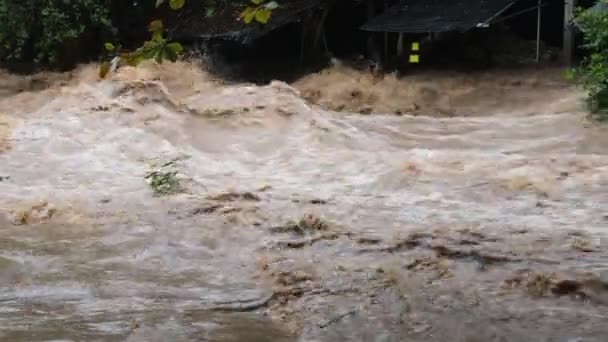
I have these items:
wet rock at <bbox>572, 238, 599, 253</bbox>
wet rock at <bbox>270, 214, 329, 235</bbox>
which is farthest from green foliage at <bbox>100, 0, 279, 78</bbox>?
wet rock at <bbox>270, 214, 329, 235</bbox>

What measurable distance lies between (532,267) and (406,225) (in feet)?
5.12

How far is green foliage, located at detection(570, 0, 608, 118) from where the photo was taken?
10.6 m

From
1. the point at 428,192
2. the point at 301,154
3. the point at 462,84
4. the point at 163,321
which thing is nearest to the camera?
the point at 163,321

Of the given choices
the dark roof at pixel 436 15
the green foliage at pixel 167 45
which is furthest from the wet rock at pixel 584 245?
the dark roof at pixel 436 15

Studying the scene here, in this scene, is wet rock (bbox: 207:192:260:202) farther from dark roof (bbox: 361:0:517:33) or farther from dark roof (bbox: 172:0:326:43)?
dark roof (bbox: 172:0:326:43)

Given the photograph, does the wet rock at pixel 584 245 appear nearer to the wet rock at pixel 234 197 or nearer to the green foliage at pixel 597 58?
the wet rock at pixel 234 197

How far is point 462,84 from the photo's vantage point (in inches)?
537

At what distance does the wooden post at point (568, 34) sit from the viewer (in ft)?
43.7

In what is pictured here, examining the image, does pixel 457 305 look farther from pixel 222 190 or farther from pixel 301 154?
pixel 301 154

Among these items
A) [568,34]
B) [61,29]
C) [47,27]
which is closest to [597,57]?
[568,34]

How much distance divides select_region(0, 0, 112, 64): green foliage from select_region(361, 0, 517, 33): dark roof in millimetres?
6175

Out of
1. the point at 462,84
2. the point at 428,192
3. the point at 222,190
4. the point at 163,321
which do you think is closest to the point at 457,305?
the point at 163,321

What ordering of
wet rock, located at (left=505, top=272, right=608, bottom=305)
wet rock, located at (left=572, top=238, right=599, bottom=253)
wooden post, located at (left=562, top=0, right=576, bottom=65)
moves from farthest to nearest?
wooden post, located at (left=562, top=0, right=576, bottom=65)
wet rock, located at (left=572, top=238, right=599, bottom=253)
wet rock, located at (left=505, top=272, right=608, bottom=305)

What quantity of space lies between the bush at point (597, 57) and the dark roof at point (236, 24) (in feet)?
18.0
